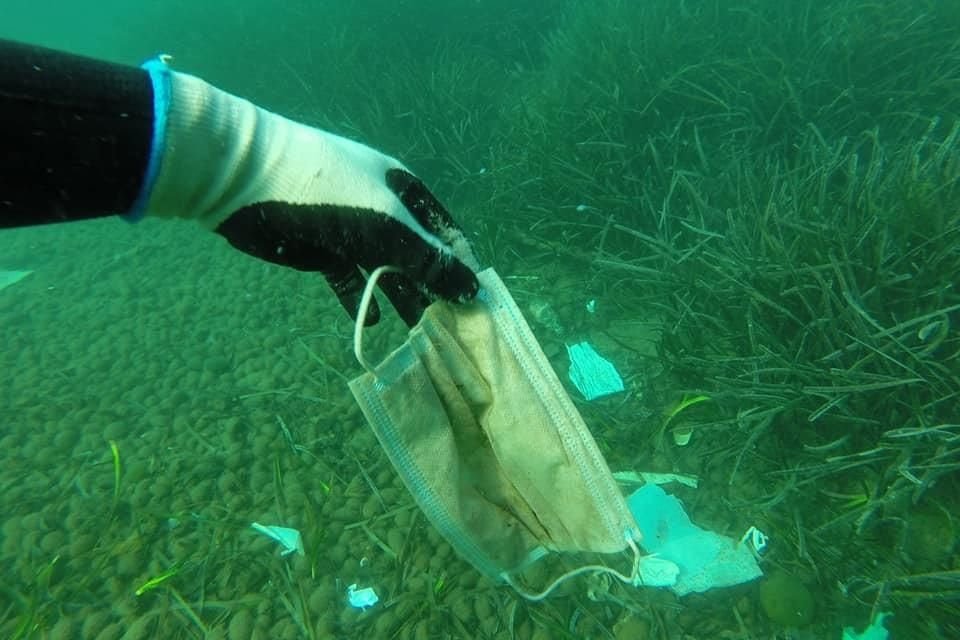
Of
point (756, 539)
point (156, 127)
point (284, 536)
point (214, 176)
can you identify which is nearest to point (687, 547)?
point (756, 539)

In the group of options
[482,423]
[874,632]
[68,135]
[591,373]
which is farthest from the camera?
[591,373]

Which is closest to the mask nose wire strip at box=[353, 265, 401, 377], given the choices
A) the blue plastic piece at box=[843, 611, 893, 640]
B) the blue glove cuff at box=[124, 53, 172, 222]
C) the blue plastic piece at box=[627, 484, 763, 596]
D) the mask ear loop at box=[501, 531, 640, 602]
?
the blue glove cuff at box=[124, 53, 172, 222]

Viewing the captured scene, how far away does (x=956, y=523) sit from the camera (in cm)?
223

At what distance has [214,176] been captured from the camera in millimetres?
1223

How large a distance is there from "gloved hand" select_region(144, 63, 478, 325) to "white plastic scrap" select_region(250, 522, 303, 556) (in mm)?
1874

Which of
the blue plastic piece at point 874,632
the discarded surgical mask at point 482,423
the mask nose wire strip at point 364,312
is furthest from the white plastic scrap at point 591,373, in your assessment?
the mask nose wire strip at point 364,312

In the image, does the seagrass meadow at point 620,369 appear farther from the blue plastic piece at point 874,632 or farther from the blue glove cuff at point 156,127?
the blue glove cuff at point 156,127

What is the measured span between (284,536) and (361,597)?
0.56m

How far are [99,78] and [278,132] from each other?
1.21 ft

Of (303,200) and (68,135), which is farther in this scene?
(303,200)

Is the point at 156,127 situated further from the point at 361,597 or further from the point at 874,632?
the point at 874,632

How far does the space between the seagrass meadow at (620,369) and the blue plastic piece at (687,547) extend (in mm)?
87

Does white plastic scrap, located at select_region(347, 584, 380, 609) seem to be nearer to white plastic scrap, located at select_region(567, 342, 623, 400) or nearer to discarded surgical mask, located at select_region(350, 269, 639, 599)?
discarded surgical mask, located at select_region(350, 269, 639, 599)

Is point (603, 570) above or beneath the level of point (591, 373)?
above
